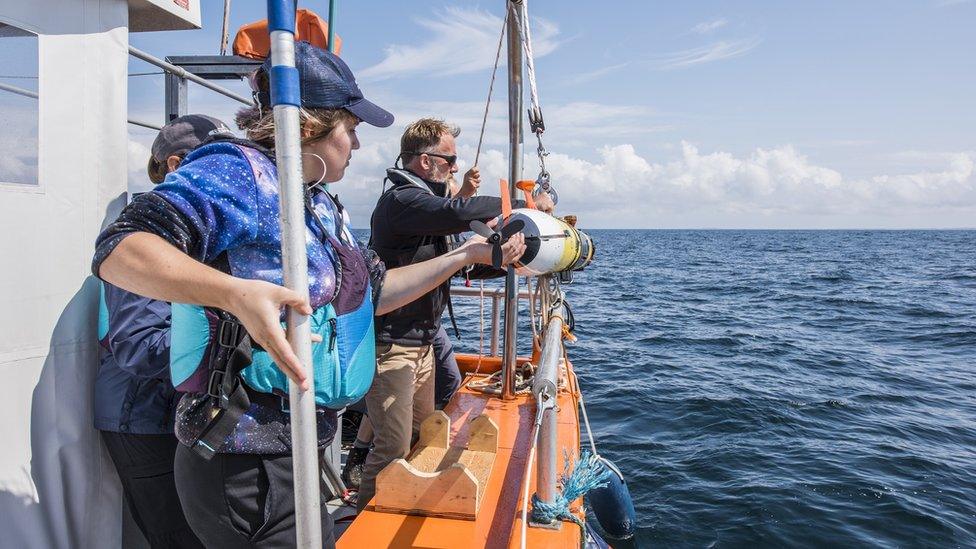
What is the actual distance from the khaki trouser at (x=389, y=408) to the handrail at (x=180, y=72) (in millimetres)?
1500

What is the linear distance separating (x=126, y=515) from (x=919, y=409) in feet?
34.2

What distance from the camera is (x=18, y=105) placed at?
2.03 metres

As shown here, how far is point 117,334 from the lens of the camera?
2082 mm

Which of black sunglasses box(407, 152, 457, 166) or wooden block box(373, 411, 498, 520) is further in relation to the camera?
black sunglasses box(407, 152, 457, 166)

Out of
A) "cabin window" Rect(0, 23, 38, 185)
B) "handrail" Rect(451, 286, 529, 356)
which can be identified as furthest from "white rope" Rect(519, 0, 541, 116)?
"cabin window" Rect(0, 23, 38, 185)

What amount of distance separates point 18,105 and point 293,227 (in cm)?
156

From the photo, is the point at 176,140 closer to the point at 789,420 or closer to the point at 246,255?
the point at 246,255

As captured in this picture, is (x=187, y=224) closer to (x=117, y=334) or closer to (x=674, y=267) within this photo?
(x=117, y=334)

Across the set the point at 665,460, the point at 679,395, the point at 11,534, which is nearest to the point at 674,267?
the point at 679,395

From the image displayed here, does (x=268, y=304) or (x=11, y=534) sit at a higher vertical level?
(x=268, y=304)

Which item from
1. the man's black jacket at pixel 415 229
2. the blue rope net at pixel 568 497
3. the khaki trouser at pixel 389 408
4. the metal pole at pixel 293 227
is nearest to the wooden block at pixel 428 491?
the blue rope net at pixel 568 497

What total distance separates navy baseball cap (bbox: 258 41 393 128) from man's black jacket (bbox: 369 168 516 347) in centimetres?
146

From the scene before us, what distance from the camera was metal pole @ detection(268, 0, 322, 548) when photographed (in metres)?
1.13

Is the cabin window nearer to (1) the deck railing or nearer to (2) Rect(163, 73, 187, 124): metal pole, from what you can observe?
(2) Rect(163, 73, 187, 124): metal pole
